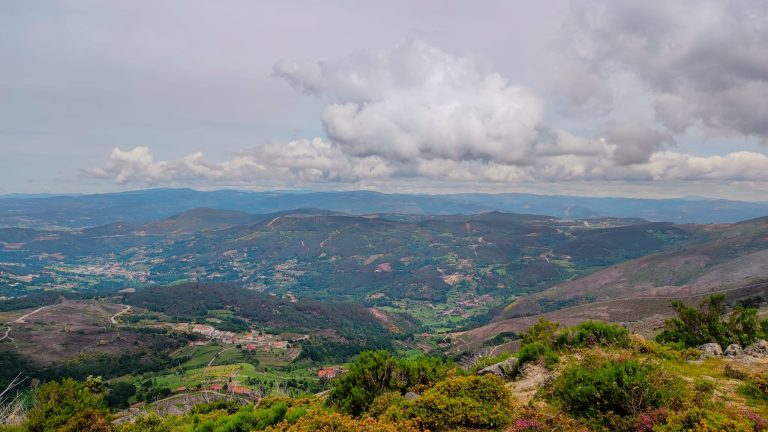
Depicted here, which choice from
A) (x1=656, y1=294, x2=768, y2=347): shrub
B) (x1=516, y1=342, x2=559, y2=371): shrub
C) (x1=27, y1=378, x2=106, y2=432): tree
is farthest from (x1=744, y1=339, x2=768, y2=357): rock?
(x1=27, y1=378, x2=106, y2=432): tree

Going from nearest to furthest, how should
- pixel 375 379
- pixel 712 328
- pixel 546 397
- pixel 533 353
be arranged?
1. pixel 546 397
2. pixel 375 379
3. pixel 533 353
4. pixel 712 328

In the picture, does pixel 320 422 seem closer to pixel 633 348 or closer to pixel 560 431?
pixel 560 431

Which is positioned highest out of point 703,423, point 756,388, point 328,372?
point 703,423

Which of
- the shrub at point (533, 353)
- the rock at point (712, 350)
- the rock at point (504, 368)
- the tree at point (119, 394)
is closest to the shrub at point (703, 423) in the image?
the shrub at point (533, 353)

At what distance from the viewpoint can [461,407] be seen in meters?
17.4

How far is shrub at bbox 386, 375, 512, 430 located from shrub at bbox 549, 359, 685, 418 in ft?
9.59

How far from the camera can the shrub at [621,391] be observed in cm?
1583

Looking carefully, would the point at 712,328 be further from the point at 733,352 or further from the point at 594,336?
the point at 594,336

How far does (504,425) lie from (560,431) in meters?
2.67

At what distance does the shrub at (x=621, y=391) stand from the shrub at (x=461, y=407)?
292 cm

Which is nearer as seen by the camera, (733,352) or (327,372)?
(733,352)

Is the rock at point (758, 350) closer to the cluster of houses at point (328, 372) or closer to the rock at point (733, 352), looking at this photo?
the rock at point (733, 352)

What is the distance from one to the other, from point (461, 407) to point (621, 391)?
6.25 metres

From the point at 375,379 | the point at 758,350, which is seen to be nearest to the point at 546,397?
the point at 375,379
